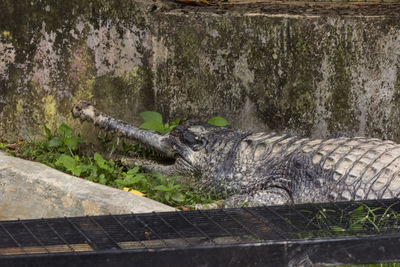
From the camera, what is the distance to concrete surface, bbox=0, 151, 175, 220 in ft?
11.9

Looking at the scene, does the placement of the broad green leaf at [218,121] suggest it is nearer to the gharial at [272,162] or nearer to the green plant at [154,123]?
the gharial at [272,162]

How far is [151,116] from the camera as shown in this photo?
4.82 m

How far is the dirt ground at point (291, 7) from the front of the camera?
479cm

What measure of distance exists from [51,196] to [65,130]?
3.30 feet

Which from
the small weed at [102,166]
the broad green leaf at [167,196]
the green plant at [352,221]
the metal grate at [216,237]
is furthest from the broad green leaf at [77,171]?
the green plant at [352,221]

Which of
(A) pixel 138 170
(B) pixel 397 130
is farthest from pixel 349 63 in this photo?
(A) pixel 138 170

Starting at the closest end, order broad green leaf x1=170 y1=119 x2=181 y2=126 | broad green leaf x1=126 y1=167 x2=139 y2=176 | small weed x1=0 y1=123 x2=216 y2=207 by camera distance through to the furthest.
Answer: small weed x1=0 y1=123 x2=216 y2=207 → broad green leaf x1=126 y1=167 x2=139 y2=176 → broad green leaf x1=170 y1=119 x2=181 y2=126

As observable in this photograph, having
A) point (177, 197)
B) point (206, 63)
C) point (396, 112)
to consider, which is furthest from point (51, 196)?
point (396, 112)

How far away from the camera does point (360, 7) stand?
16.0ft

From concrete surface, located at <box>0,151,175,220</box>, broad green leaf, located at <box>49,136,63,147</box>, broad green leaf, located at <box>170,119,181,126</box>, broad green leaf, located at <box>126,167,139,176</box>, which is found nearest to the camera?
concrete surface, located at <box>0,151,175,220</box>

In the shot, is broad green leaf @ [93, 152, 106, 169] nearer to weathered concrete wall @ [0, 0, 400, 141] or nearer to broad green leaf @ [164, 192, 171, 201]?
weathered concrete wall @ [0, 0, 400, 141]

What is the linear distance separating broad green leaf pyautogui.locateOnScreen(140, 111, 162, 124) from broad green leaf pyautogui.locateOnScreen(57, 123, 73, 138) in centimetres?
54

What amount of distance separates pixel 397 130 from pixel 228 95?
1324 mm

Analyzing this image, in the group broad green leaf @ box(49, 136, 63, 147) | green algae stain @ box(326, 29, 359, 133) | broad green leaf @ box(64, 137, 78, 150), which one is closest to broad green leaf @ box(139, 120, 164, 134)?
broad green leaf @ box(64, 137, 78, 150)
